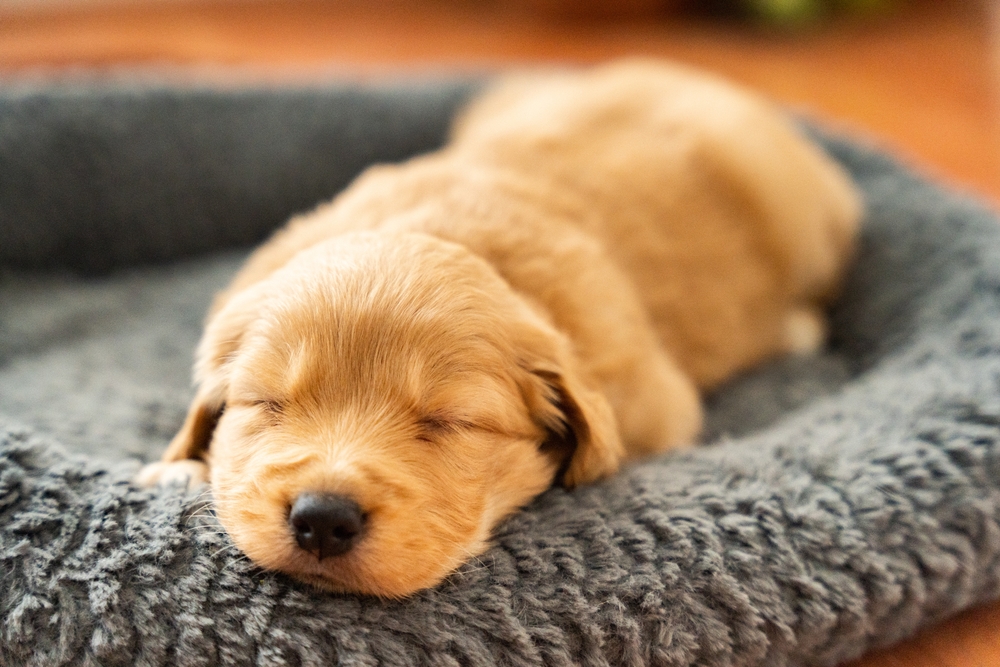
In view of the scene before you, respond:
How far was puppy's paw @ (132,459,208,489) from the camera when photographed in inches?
79.4

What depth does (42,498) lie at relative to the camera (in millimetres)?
1866

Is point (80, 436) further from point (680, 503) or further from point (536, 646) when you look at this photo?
point (680, 503)

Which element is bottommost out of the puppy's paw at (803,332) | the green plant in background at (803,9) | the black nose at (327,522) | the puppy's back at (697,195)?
the puppy's paw at (803,332)

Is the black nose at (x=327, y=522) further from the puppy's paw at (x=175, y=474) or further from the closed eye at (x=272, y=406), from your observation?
the puppy's paw at (x=175, y=474)

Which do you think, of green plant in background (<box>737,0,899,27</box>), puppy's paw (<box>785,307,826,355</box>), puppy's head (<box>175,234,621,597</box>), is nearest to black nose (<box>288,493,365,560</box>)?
puppy's head (<box>175,234,621,597</box>)

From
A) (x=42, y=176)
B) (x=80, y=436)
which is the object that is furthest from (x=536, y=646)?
(x=42, y=176)

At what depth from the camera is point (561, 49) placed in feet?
20.5

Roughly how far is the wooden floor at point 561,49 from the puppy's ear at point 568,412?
2.81 metres

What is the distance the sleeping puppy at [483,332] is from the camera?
5.68 ft

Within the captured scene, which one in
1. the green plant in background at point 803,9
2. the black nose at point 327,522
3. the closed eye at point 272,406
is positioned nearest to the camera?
the black nose at point 327,522

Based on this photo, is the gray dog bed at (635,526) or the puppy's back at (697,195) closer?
the gray dog bed at (635,526)

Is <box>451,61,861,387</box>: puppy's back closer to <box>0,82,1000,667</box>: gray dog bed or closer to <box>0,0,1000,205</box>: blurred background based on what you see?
<box>0,82,1000,667</box>: gray dog bed

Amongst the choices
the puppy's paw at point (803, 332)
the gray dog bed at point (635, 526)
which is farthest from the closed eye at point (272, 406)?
the puppy's paw at point (803, 332)

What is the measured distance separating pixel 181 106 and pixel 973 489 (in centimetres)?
332
